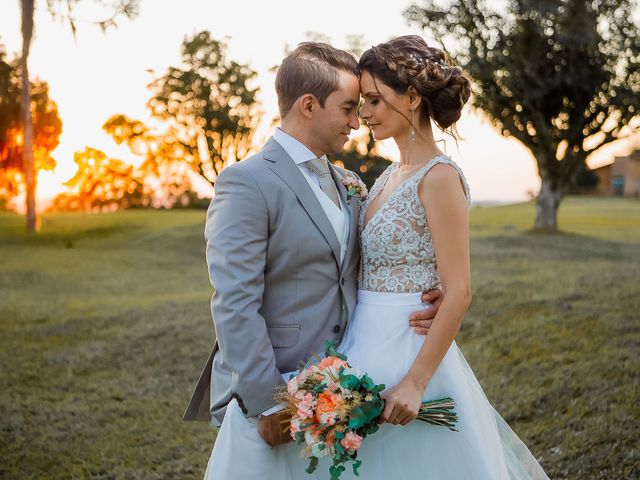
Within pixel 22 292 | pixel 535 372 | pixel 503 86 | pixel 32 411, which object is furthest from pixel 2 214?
pixel 535 372

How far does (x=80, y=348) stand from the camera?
10602 mm

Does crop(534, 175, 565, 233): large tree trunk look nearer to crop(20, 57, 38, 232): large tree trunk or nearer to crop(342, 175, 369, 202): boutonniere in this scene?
crop(20, 57, 38, 232): large tree trunk

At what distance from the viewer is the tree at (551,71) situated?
25.8 meters

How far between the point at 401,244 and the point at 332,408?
0.82 metres

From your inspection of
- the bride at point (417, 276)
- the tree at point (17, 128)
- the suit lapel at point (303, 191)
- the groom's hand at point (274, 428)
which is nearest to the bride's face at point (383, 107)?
the bride at point (417, 276)

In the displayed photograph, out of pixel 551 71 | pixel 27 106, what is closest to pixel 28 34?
pixel 27 106

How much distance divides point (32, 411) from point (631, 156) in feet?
86.1

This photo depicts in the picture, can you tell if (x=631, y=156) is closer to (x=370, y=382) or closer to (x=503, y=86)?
(x=503, y=86)

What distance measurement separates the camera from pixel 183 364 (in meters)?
9.47

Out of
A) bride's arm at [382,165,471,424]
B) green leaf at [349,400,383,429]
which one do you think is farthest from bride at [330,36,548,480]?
green leaf at [349,400,383,429]

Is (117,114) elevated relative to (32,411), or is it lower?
elevated

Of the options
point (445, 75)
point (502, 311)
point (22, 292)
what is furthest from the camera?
point (22, 292)

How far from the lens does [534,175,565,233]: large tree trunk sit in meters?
28.4

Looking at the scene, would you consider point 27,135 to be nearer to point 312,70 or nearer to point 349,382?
point 312,70
